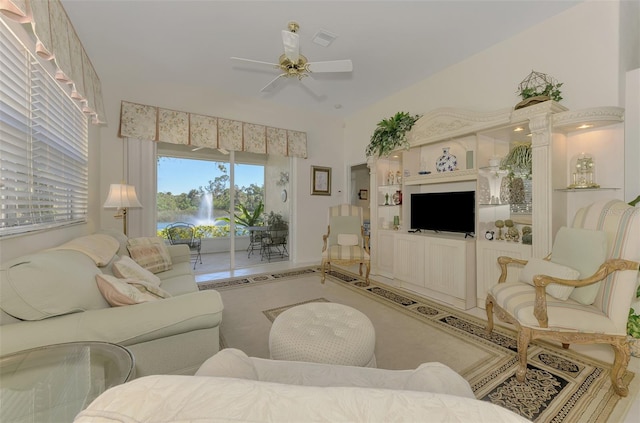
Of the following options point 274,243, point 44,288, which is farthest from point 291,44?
point 274,243

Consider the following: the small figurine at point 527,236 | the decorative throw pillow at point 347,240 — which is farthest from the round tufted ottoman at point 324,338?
the decorative throw pillow at point 347,240

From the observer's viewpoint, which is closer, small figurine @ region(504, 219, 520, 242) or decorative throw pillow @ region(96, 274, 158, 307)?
decorative throw pillow @ region(96, 274, 158, 307)

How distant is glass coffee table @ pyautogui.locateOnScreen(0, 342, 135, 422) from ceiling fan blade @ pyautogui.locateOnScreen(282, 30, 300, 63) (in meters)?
2.42

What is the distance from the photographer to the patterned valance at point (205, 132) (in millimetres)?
3746

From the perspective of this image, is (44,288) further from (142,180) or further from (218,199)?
(218,199)

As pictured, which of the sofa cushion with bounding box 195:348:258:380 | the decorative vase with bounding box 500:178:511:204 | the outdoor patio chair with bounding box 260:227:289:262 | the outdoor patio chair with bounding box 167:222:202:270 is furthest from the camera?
the outdoor patio chair with bounding box 260:227:289:262

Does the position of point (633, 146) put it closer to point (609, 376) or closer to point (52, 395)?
point (609, 376)

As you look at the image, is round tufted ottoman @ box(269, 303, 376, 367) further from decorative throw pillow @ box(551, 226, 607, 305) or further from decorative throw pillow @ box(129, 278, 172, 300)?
decorative throw pillow @ box(551, 226, 607, 305)

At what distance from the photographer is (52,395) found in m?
0.93

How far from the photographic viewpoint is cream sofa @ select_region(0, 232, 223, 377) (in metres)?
1.10

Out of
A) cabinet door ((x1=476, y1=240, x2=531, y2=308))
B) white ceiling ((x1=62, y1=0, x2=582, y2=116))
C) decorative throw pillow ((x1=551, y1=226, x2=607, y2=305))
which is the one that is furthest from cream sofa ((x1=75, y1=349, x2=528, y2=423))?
white ceiling ((x1=62, y1=0, x2=582, y2=116))

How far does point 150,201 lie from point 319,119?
Answer: 3429 millimetres

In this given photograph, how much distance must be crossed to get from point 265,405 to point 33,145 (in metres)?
2.47

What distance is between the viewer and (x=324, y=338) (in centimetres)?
151
